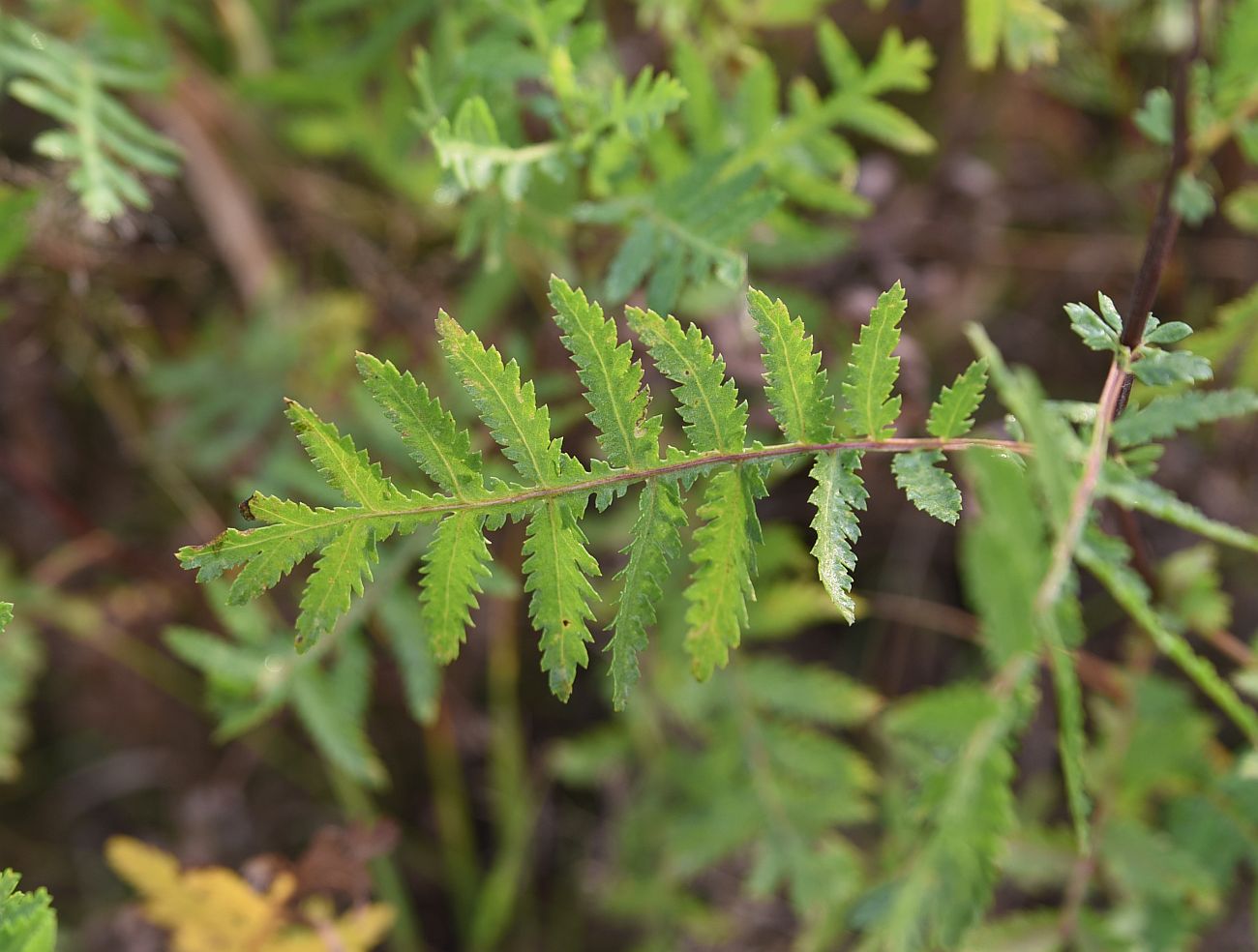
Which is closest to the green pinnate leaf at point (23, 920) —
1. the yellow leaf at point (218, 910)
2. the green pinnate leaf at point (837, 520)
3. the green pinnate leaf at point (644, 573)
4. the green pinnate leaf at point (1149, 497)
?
the yellow leaf at point (218, 910)

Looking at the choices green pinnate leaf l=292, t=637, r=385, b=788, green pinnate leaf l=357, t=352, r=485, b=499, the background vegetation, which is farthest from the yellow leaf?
green pinnate leaf l=357, t=352, r=485, b=499

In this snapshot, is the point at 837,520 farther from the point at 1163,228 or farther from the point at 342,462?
the point at 1163,228

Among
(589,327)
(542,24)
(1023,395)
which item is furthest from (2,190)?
(1023,395)

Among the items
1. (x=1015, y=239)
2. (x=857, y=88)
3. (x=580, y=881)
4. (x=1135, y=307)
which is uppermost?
(x=857, y=88)

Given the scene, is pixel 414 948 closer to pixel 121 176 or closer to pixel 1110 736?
pixel 1110 736

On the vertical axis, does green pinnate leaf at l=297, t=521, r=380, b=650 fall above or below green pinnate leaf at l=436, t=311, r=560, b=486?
below

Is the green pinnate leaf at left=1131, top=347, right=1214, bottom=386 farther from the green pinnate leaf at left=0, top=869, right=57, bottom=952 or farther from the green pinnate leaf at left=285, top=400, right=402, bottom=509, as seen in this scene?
the green pinnate leaf at left=0, top=869, right=57, bottom=952
